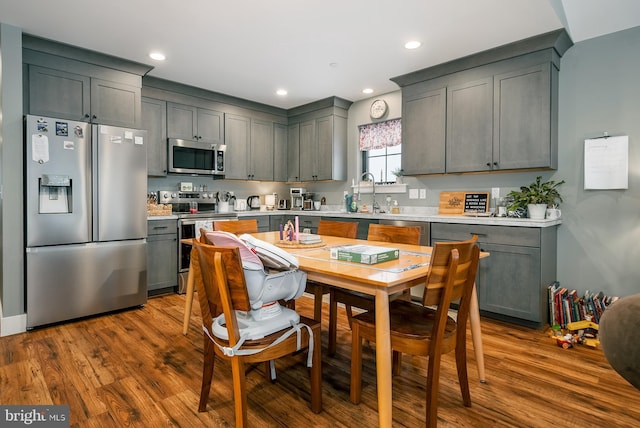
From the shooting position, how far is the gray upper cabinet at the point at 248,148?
4.90 meters

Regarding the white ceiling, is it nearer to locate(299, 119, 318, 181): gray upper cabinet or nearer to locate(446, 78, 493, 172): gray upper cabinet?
locate(446, 78, 493, 172): gray upper cabinet

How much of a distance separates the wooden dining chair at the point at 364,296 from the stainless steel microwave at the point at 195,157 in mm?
A: 2674

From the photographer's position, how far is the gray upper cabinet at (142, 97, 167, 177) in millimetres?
4117

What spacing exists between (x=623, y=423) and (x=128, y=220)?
381cm

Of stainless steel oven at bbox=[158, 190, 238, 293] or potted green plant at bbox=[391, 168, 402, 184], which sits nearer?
stainless steel oven at bbox=[158, 190, 238, 293]

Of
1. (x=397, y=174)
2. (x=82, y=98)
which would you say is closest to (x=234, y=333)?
(x=82, y=98)

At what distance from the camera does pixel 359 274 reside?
1.54m

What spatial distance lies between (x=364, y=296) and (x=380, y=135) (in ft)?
9.07

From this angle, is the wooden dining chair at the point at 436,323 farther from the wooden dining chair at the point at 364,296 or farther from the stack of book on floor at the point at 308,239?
the stack of book on floor at the point at 308,239

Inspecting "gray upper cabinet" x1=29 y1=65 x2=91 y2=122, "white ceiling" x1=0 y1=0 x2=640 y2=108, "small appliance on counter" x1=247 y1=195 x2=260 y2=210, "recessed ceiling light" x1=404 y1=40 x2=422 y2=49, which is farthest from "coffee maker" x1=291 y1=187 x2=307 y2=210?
"gray upper cabinet" x1=29 y1=65 x2=91 y2=122

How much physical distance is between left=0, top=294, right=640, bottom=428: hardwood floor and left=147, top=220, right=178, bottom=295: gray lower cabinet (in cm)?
110

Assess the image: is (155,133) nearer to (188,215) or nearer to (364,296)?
(188,215)

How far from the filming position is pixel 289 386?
6.73ft

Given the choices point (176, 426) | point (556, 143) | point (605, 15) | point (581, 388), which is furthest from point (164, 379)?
point (605, 15)
